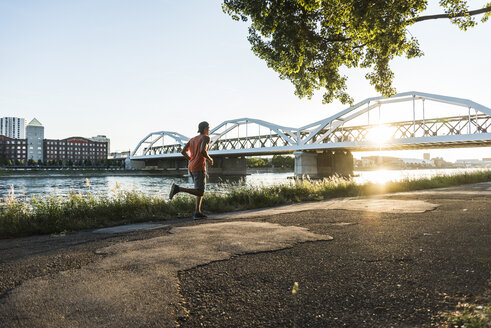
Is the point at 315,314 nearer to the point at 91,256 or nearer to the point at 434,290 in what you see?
the point at 434,290

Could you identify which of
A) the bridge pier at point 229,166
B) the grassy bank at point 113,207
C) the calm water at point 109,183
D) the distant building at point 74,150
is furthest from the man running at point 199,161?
the distant building at point 74,150

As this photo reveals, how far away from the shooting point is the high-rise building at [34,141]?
5290 inches

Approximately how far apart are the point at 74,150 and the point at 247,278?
167053 mm

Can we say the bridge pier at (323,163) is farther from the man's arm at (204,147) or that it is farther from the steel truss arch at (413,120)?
the man's arm at (204,147)

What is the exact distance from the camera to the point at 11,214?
6047 millimetres

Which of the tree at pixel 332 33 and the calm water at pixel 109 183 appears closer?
the tree at pixel 332 33

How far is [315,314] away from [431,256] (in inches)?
76.1

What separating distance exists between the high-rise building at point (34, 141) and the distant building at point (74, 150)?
12.8ft

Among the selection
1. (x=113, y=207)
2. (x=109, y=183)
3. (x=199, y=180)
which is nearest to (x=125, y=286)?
(x=199, y=180)

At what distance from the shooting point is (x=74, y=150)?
149875mm

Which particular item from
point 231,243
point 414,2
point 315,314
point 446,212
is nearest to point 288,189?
point 446,212

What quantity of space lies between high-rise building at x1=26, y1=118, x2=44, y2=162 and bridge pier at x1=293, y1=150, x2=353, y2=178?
4763 inches

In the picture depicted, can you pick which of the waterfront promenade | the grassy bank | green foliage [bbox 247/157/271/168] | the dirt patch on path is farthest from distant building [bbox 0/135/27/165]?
the dirt patch on path

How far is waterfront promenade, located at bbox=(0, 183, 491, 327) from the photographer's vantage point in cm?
216
